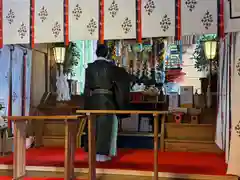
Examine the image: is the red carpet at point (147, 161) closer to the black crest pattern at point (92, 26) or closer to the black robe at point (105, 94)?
the black robe at point (105, 94)

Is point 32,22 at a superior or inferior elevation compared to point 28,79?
superior

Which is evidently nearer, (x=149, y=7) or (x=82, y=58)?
(x=149, y=7)

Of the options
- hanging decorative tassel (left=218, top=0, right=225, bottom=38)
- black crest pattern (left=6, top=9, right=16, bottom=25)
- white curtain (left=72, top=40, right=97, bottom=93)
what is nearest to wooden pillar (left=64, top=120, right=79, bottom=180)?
black crest pattern (left=6, top=9, right=16, bottom=25)

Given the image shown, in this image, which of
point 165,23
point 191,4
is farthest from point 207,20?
point 165,23

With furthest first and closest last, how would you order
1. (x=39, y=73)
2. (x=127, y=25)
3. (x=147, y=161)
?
(x=39, y=73)
(x=147, y=161)
(x=127, y=25)

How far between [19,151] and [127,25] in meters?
2.01

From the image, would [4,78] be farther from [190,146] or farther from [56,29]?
[190,146]

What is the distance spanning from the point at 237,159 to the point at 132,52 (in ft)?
14.6

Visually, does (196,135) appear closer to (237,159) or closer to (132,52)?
(237,159)

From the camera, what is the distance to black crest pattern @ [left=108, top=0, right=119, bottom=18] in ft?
12.0

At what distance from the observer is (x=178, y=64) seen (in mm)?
7840

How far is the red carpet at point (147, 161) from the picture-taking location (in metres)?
4.09

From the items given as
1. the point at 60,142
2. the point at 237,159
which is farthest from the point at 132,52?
the point at 237,159

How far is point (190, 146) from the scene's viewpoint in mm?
5512
